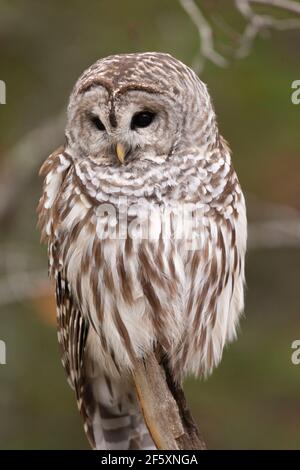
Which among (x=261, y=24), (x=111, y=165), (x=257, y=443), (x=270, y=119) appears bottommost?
(x=257, y=443)

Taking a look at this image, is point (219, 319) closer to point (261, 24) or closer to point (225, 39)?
point (261, 24)

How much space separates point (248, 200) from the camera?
1004 cm

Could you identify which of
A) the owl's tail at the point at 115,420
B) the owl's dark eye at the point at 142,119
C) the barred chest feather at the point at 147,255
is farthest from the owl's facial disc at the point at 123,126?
the owl's tail at the point at 115,420

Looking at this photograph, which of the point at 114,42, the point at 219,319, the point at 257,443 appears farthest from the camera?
the point at 257,443

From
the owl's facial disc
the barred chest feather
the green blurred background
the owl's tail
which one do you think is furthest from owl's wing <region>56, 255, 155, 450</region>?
the green blurred background

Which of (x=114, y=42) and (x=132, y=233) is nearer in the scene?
(x=132, y=233)

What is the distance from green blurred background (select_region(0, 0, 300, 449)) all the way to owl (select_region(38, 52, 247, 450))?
3627 mm

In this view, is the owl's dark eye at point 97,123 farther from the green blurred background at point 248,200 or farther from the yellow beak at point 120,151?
the green blurred background at point 248,200

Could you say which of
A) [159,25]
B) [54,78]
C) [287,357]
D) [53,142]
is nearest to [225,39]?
[159,25]

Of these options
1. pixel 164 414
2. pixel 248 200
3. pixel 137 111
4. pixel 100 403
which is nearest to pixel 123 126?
pixel 137 111

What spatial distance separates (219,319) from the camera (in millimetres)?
6336

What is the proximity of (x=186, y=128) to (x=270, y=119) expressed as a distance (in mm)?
5353

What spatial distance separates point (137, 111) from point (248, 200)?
4410 mm

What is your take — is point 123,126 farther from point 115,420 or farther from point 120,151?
point 115,420
